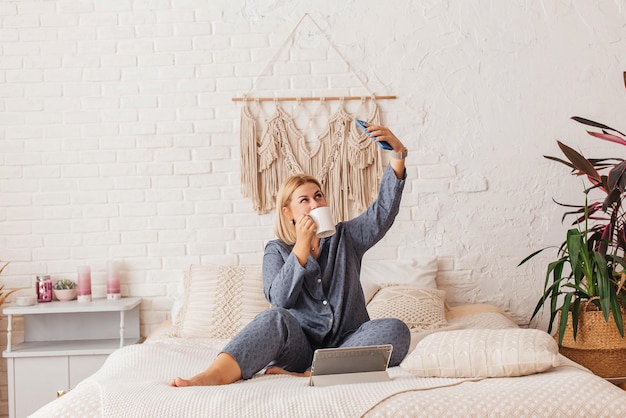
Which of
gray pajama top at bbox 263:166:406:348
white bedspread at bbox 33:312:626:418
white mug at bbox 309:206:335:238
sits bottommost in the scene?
white bedspread at bbox 33:312:626:418

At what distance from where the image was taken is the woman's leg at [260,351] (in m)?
1.97

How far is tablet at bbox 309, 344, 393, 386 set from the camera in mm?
1934

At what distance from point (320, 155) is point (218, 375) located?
5.80 feet

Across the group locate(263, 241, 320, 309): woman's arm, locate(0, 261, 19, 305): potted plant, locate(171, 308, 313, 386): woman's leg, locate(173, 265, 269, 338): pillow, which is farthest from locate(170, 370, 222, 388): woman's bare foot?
locate(0, 261, 19, 305): potted plant

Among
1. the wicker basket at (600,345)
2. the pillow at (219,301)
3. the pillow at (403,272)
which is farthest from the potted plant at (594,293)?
the pillow at (219,301)

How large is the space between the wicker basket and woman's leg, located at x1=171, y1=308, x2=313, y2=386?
1229 millimetres

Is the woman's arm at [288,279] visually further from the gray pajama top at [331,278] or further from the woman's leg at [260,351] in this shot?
the woman's leg at [260,351]

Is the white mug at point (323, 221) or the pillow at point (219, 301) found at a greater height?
the white mug at point (323, 221)

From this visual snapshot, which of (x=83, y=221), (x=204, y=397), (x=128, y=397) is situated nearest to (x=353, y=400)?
(x=204, y=397)

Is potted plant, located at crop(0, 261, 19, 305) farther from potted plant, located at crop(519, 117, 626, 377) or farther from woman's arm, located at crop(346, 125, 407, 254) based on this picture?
potted plant, located at crop(519, 117, 626, 377)

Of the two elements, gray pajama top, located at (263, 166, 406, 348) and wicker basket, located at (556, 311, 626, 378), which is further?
wicker basket, located at (556, 311, 626, 378)

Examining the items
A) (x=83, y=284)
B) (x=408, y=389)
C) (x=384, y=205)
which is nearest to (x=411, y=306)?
(x=384, y=205)

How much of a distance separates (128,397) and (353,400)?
55 centimetres

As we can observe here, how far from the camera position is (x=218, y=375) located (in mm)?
1956
